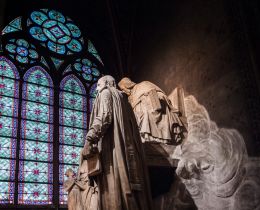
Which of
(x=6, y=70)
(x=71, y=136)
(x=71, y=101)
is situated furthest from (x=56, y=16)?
(x=71, y=136)

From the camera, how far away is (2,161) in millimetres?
7746

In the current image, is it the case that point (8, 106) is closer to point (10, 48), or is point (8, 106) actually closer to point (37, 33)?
point (10, 48)

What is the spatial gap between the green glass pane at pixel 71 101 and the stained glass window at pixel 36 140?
10.5 inches

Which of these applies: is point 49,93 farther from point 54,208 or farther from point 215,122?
point 215,122

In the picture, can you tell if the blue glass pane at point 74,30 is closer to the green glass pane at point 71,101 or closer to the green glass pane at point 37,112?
the green glass pane at point 71,101

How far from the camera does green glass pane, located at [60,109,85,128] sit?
884 centimetres

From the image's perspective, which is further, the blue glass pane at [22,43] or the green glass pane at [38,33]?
the green glass pane at [38,33]

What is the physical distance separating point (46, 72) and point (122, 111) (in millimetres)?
4057

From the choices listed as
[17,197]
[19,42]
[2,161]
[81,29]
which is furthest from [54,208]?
[81,29]

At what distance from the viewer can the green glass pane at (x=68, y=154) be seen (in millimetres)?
8422

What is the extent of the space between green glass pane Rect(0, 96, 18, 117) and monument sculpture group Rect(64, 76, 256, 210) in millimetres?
1975

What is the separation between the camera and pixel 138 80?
9422 millimetres

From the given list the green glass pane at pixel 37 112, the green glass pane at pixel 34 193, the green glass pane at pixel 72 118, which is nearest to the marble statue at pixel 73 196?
the green glass pane at pixel 34 193

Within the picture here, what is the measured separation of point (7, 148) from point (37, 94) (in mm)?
1375
